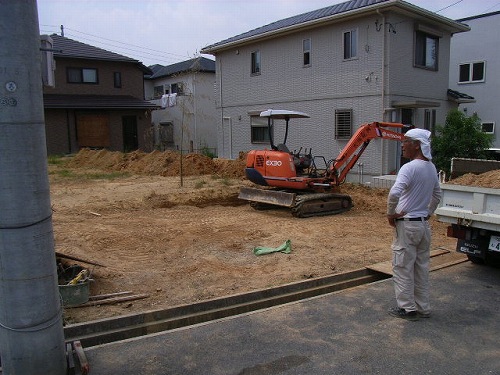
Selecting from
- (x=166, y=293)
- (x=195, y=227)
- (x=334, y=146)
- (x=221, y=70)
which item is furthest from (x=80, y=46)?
(x=166, y=293)

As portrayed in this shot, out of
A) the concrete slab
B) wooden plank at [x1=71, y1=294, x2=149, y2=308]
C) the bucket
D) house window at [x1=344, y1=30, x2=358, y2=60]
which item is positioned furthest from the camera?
house window at [x1=344, y1=30, x2=358, y2=60]

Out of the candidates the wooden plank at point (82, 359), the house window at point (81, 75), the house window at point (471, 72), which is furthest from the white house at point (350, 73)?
the wooden plank at point (82, 359)

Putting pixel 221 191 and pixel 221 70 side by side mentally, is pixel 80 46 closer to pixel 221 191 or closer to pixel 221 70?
pixel 221 70

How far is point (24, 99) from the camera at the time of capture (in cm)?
300

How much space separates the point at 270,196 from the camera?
35.2 ft

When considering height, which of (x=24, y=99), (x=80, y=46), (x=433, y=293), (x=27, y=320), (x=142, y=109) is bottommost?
(x=433, y=293)

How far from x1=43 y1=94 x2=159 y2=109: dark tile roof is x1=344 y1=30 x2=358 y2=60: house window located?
15765mm

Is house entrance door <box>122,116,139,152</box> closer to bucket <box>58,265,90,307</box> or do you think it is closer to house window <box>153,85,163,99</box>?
house window <box>153,85,163,99</box>

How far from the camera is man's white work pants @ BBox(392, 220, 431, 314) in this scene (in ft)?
15.2

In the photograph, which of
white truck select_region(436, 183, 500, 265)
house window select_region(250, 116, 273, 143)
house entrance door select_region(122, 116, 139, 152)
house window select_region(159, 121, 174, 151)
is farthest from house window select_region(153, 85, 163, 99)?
white truck select_region(436, 183, 500, 265)

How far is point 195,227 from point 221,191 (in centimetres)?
417

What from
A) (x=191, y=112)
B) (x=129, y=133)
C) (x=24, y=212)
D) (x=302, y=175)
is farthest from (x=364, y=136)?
(x=129, y=133)

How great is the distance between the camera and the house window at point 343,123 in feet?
50.9

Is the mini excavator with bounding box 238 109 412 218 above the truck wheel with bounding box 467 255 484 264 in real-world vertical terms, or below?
above
